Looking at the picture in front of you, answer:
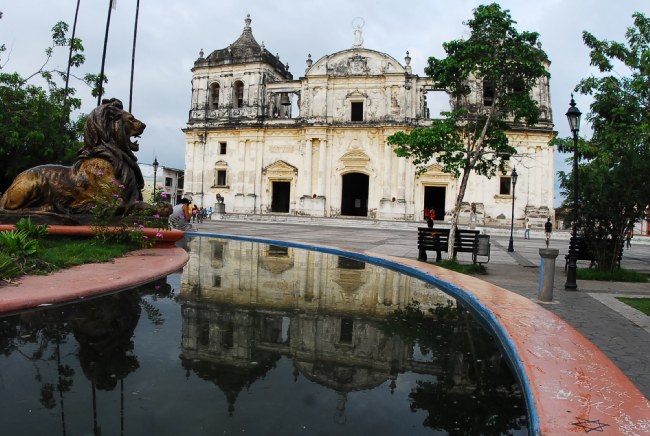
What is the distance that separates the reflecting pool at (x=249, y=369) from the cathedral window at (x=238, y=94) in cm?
3191

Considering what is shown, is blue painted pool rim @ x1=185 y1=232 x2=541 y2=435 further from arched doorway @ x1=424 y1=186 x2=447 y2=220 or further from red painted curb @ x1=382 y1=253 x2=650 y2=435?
arched doorway @ x1=424 y1=186 x2=447 y2=220

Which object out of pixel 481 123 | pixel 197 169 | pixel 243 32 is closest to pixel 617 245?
pixel 481 123

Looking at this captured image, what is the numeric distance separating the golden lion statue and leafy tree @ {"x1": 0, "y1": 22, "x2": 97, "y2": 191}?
8.79 meters

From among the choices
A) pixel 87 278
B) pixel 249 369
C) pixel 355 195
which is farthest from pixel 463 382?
pixel 355 195

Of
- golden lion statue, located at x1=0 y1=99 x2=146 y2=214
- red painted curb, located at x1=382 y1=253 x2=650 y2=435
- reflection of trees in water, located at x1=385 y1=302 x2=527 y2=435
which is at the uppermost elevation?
golden lion statue, located at x1=0 y1=99 x2=146 y2=214

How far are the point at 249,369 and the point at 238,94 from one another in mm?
35180

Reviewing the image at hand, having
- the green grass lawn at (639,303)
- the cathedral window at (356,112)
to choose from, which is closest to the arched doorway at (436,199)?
the cathedral window at (356,112)

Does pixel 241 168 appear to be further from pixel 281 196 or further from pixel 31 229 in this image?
pixel 31 229

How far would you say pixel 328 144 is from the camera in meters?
33.1

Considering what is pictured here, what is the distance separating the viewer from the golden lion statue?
8320 mm

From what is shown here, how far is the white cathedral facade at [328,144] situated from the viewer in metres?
31.1

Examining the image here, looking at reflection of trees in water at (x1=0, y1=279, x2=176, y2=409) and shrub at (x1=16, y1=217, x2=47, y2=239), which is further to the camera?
shrub at (x1=16, y1=217, x2=47, y2=239)

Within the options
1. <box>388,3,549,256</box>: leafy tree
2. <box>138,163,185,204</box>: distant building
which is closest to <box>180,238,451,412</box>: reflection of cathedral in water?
<box>388,3,549,256</box>: leafy tree

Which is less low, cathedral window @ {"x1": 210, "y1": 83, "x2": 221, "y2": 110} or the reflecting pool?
cathedral window @ {"x1": 210, "y1": 83, "x2": 221, "y2": 110}
